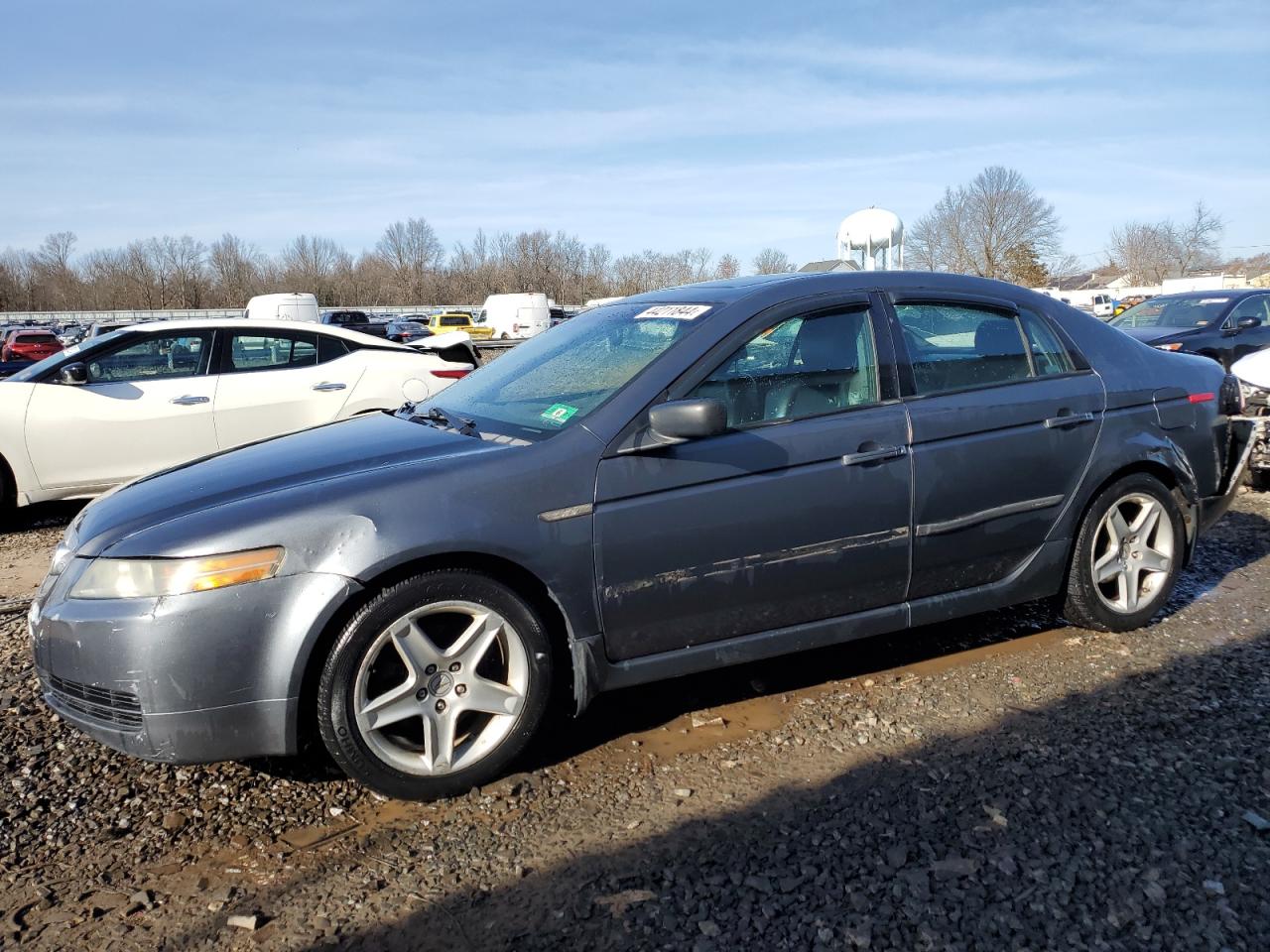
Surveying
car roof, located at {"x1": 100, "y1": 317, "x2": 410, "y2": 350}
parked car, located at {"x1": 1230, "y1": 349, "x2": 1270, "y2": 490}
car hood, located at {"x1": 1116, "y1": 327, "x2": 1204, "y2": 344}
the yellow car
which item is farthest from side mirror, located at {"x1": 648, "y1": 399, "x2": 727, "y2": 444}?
the yellow car

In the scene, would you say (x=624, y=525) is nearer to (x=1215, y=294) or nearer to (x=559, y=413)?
(x=559, y=413)

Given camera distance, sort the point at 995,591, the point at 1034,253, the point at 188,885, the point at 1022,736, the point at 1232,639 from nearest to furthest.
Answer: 1. the point at 188,885
2. the point at 1022,736
3. the point at 995,591
4. the point at 1232,639
5. the point at 1034,253

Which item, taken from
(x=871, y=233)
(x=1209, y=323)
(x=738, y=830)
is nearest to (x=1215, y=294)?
(x=1209, y=323)

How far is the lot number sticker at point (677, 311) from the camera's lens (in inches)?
142

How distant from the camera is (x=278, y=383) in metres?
7.48

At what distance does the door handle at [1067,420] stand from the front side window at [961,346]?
0.21 m

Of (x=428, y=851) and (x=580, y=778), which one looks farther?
(x=580, y=778)

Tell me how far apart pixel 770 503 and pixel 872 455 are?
471 mm

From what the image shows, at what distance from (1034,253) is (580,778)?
59.0m

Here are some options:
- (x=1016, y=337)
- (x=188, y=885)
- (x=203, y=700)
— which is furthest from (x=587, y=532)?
(x=1016, y=337)

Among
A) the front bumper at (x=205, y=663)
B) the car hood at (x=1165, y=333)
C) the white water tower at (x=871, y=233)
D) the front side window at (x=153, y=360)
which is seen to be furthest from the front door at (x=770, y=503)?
the white water tower at (x=871, y=233)

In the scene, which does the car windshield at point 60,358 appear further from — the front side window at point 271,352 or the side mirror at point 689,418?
the side mirror at point 689,418

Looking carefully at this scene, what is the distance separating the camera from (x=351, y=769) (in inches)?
113

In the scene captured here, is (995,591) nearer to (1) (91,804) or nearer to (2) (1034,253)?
(1) (91,804)
